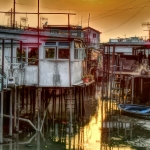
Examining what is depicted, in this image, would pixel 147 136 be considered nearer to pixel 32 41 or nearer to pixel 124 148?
pixel 124 148

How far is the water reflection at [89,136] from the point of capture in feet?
63.8

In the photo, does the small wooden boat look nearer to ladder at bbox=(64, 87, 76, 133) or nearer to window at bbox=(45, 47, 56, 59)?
ladder at bbox=(64, 87, 76, 133)

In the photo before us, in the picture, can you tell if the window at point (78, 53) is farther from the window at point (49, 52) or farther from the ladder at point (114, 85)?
the ladder at point (114, 85)

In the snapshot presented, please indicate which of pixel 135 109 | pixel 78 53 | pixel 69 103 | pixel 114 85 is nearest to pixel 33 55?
pixel 78 53

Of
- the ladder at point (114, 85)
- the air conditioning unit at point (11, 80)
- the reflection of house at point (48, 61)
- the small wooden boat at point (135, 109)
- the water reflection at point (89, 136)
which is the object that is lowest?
the water reflection at point (89, 136)

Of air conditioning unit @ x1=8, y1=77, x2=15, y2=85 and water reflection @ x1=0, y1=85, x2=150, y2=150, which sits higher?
air conditioning unit @ x1=8, y1=77, x2=15, y2=85

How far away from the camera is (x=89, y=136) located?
21.9 metres

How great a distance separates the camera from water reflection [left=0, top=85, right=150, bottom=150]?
19.4 m

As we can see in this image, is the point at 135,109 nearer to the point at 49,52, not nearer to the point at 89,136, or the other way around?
the point at 89,136

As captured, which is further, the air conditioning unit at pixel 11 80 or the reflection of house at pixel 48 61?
the reflection of house at pixel 48 61

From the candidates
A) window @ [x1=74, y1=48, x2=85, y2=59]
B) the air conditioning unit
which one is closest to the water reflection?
the air conditioning unit

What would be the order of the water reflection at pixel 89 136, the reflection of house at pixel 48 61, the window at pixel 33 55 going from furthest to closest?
1. the window at pixel 33 55
2. the reflection of house at pixel 48 61
3. the water reflection at pixel 89 136

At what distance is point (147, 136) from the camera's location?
21.9 m

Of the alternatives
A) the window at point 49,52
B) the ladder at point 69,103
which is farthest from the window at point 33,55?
the ladder at point 69,103
